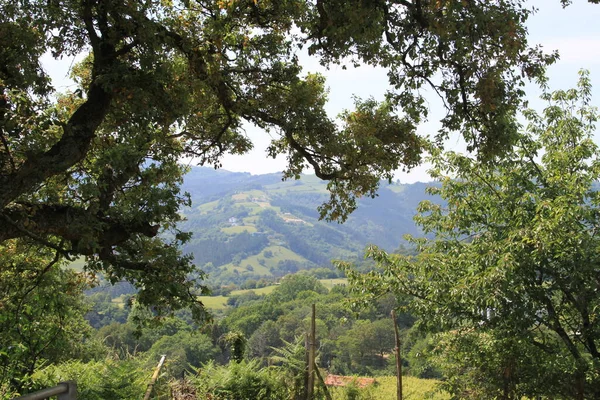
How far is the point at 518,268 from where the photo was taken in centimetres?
738

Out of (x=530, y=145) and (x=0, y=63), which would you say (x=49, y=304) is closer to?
(x=0, y=63)

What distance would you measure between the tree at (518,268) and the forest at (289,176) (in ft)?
0.13

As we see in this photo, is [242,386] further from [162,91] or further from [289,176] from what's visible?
[162,91]

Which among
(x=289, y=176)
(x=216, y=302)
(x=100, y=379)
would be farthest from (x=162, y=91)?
(x=216, y=302)

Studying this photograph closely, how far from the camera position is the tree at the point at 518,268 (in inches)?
283

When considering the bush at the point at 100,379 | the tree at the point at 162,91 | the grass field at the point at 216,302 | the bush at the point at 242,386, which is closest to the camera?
the tree at the point at 162,91

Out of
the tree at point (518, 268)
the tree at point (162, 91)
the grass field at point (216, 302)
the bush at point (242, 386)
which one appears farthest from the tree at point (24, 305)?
the grass field at point (216, 302)

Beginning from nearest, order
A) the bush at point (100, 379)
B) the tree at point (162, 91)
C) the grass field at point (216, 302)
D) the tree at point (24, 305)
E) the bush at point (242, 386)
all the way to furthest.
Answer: the tree at point (162, 91) → the tree at point (24, 305) → the bush at point (100, 379) → the bush at point (242, 386) → the grass field at point (216, 302)

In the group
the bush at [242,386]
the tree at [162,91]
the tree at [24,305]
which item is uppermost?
the tree at [162,91]

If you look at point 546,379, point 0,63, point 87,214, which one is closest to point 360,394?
point 546,379

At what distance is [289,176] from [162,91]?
3.43 meters

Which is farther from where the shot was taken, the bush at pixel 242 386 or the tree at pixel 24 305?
the bush at pixel 242 386

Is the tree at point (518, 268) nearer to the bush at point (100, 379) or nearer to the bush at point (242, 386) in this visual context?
the bush at point (242, 386)

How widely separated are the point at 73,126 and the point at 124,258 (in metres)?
1.55
